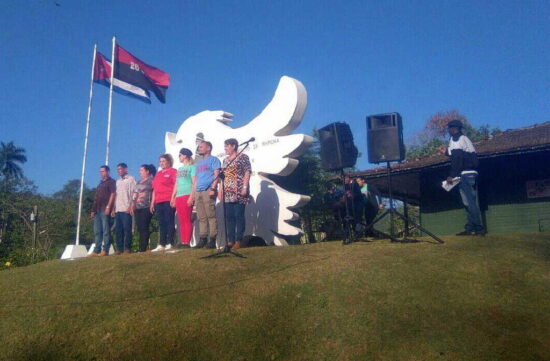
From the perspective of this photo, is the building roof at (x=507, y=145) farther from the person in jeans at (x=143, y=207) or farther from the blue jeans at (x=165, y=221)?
the person in jeans at (x=143, y=207)

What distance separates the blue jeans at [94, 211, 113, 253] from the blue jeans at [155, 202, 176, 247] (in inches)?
39.9

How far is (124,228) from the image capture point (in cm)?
881

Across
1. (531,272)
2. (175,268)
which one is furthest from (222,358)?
(531,272)

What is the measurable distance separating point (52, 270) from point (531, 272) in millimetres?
6343

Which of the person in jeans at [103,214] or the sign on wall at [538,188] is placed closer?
the person in jeans at [103,214]

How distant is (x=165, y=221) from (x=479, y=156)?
7.38 m

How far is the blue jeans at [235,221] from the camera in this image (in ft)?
25.1

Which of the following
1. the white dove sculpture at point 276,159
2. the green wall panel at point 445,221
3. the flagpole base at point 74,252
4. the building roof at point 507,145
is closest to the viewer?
the white dove sculpture at point 276,159

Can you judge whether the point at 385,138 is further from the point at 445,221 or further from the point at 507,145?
the point at 445,221

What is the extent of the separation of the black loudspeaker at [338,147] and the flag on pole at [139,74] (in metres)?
7.75

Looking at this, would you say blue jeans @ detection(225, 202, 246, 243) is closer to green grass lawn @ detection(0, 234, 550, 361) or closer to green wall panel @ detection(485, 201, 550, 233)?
green grass lawn @ detection(0, 234, 550, 361)

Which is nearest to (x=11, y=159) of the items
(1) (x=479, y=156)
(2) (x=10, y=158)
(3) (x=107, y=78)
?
(2) (x=10, y=158)

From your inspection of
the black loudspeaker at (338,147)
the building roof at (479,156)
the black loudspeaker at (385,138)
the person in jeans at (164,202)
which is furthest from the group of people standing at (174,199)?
the building roof at (479,156)

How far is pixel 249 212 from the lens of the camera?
31.6ft
